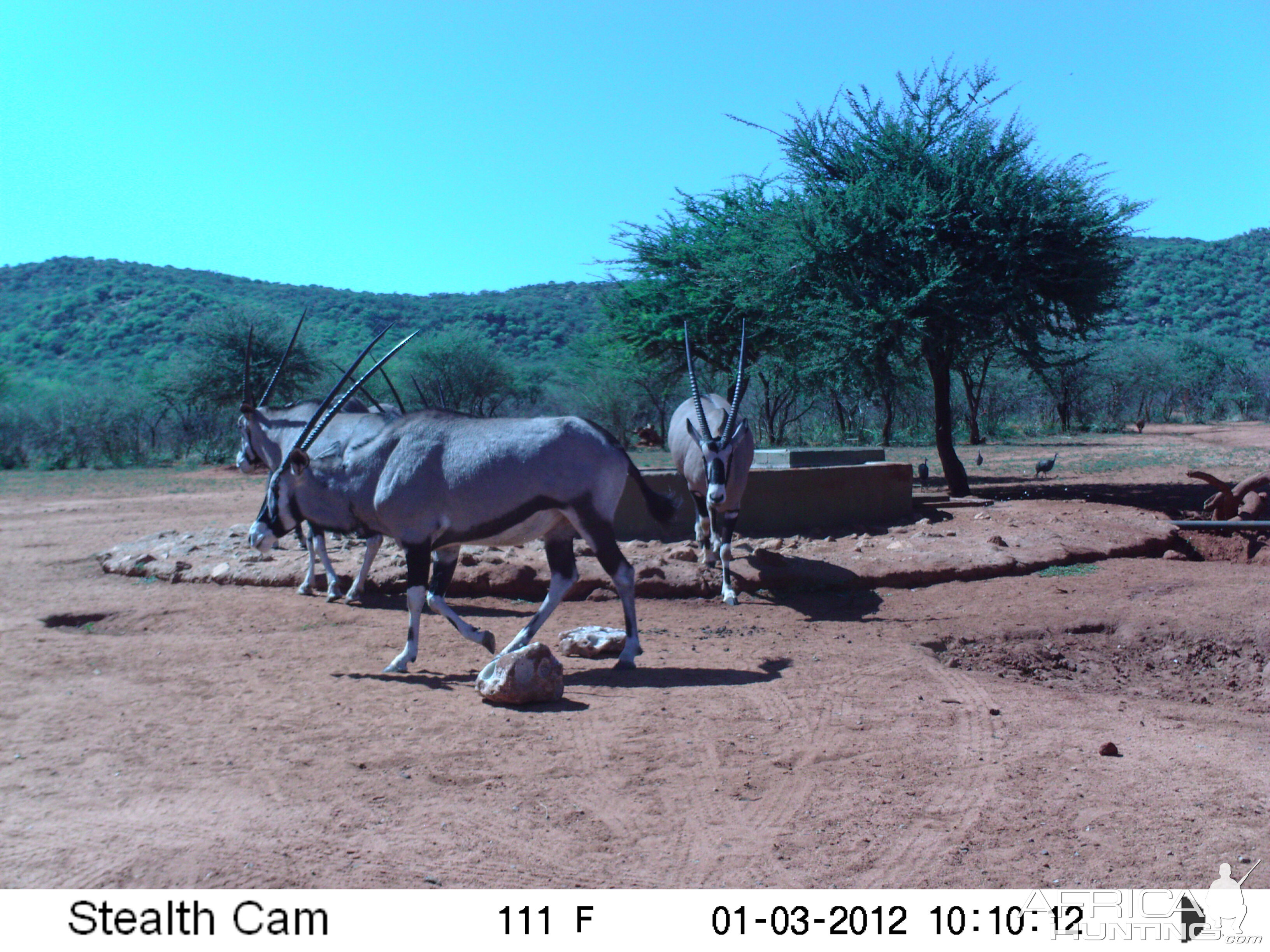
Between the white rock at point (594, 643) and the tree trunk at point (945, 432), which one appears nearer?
the white rock at point (594, 643)

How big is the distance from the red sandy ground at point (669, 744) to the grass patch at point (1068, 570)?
0.58 feet

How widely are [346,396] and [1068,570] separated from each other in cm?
718

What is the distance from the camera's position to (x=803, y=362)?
16422 mm

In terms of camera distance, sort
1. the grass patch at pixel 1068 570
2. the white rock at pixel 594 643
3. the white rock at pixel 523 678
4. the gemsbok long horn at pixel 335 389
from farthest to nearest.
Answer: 1. the grass patch at pixel 1068 570
2. the white rock at pixel 594 643
3. the gemsbok long horn at pixel 335 389
4. the white rock at pixel 523 678

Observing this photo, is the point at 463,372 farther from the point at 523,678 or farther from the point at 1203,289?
the point at 1203,289

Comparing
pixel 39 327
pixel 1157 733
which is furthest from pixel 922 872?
pixel 39 327

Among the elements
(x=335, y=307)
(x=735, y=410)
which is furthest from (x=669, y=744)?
(x=335, y=307)

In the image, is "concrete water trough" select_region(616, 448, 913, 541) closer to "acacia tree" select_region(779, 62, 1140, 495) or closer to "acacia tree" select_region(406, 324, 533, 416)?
"acacia tree" select_region(779, 62, 1140, 495)

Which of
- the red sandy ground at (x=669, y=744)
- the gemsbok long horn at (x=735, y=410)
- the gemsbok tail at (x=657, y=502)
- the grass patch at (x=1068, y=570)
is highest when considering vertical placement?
the gemsbok long horn at (x=735, y=410)

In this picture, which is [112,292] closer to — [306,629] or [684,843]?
[306,629]

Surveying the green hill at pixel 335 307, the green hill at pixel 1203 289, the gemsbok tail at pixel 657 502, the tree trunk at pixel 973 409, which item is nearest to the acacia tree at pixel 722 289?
the gemsbok tail at pixel 657 502

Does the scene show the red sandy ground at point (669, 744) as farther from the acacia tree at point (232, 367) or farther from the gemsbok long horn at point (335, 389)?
the acacia tree at point (232, 367)

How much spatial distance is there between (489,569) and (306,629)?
2.09 meters

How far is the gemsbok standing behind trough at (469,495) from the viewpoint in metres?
6.65
